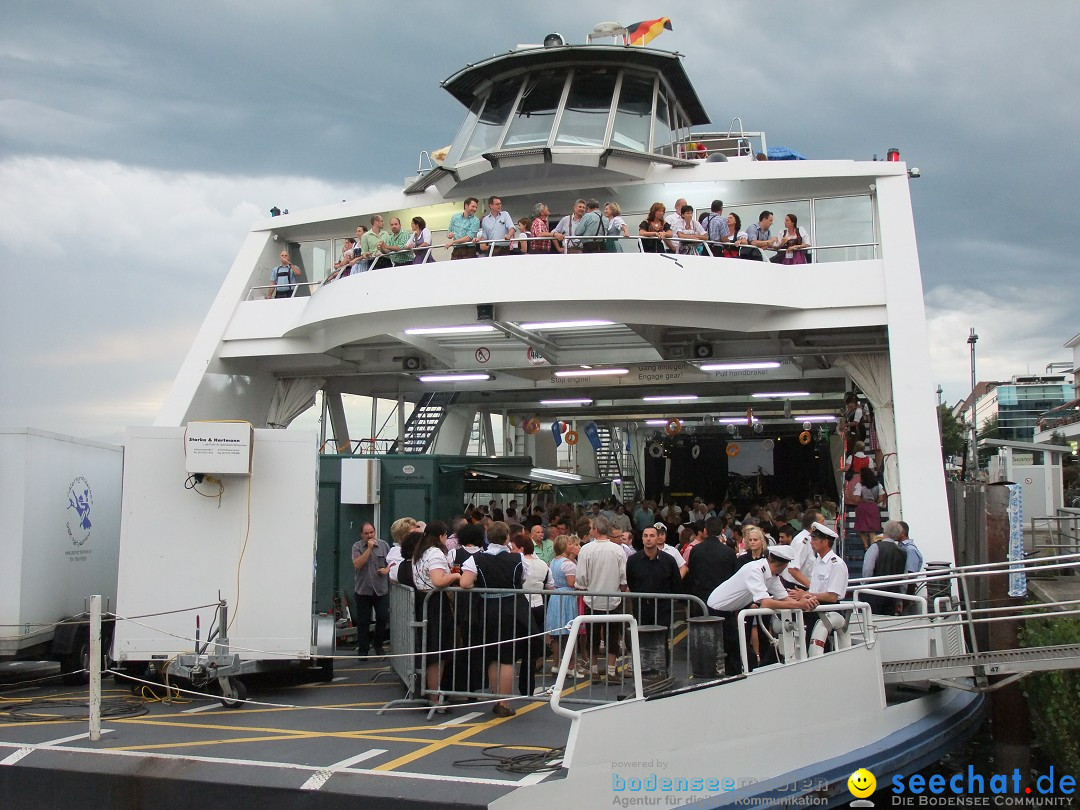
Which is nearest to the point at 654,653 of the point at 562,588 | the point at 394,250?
the point at 562,588

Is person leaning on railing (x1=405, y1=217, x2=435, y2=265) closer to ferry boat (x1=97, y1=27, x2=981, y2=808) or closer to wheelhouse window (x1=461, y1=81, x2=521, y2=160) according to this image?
ferry boat (x1=97, y1=27, x2=981, y2=808)

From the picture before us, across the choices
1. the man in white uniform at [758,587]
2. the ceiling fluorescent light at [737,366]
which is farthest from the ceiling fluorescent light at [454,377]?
the man in white uniform at [758,587]

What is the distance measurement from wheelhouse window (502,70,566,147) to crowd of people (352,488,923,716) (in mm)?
7321

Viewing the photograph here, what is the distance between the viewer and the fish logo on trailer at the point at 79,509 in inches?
404

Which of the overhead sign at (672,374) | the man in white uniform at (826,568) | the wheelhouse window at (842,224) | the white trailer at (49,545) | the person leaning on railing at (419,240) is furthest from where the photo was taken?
the overhead sign at (672,374)

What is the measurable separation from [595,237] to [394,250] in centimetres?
330

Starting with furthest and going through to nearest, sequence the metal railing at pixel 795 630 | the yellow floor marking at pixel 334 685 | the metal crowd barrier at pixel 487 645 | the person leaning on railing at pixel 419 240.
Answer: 1. the person leaning on railing at pixel 419 240
2. the yellow floor marking at pixel 334 685
3. the metal crowd barrier at pixel 487 645
4. the metal railing at pixel 795 630

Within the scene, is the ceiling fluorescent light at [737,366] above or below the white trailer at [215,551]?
above

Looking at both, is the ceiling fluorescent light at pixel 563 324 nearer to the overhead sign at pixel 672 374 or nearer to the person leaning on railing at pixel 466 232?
the person leaning on railing at pixel 466 232

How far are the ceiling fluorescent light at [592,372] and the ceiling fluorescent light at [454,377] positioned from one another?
1.68m

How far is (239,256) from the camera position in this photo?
17.9 metres

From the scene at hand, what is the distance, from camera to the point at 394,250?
14.6 m

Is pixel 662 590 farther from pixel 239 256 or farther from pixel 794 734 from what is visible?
pixel 239 256

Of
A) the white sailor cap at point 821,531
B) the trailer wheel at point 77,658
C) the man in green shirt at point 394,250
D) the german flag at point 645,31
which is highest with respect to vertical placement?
the german flag at point 645,31
